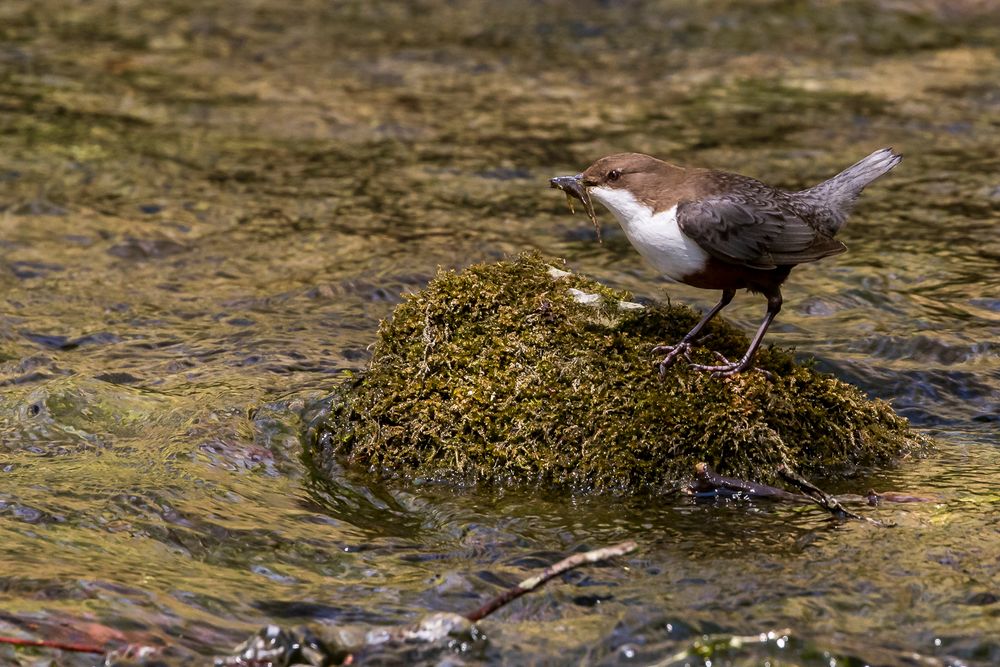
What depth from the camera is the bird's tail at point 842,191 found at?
5062 mm

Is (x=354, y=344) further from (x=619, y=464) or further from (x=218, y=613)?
(x=218, y=613)

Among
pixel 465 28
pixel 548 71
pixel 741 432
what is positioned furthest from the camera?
pixel 465 28

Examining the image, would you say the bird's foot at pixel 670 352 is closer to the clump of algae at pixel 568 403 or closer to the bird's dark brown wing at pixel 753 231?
the clump of algae at pixel 568 403

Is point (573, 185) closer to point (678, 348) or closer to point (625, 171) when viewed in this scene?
point (625, 171)

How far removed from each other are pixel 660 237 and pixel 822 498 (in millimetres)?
1089

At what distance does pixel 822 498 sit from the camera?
3990mm

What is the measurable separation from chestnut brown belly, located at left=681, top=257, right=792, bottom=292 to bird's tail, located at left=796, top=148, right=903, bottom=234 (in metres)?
0.47

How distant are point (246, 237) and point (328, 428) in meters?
2.91

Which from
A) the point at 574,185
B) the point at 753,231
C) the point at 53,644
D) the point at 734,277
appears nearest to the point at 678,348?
the point at 734,277

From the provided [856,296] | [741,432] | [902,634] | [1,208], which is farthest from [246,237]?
[902,634]

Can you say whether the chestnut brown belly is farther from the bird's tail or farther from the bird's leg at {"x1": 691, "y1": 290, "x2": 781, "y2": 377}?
the bird's tail

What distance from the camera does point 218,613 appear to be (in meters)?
3.46

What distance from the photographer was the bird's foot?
14.5 ft

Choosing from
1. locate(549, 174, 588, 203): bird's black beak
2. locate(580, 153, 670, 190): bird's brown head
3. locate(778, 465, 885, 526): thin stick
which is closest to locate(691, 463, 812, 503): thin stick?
locate(778, 465, 885, 526): thin stick
